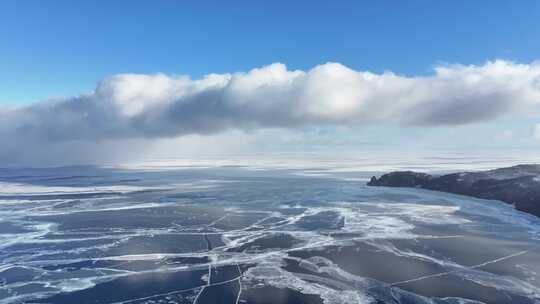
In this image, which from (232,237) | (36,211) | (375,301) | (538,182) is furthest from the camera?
(538,182)

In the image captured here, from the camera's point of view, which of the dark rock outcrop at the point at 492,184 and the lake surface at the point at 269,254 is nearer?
the lake surface at the point at 269,254

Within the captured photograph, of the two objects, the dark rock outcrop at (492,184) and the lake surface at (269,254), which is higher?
the dark rock outcrop at (492,184)

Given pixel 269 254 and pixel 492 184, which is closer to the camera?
pixel 269 254

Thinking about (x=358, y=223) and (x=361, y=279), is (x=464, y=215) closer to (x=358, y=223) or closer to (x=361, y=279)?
(x=358, y=223)

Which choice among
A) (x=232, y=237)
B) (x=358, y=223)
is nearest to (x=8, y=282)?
(x=232, y=237)

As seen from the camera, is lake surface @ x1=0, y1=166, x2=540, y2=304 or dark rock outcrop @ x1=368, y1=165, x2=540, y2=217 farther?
dark rock outcrop @ x1=368, y1=165, x2=540, y2=217
